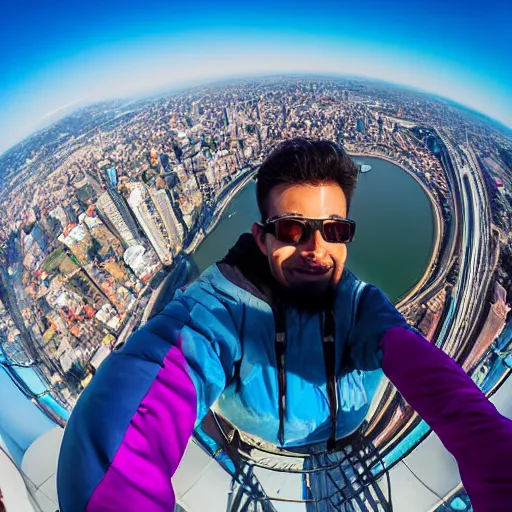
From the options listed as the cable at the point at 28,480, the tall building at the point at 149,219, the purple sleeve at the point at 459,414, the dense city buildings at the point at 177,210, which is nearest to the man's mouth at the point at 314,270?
the purple sleeve at the point at 459,414

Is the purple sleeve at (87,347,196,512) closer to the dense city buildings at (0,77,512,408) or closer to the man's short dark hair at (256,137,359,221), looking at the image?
the man's short dark hair at (256,137,359,221)

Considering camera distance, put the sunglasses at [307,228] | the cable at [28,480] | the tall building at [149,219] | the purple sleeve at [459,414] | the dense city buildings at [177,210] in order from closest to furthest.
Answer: the purple sleeve at [459,414] → the sunglasses at [307,228] → the cable at [28,480] → the dense city buildings at [177,210] → the tall building at [149,219]

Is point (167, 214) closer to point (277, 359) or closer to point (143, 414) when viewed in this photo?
point (277, 359)

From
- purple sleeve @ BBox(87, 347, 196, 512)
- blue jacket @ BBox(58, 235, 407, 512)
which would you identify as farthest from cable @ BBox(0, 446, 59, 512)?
purple sleeve @ BBox(87, 347, 196, 512)

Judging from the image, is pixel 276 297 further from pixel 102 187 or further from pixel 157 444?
pixel 102 187

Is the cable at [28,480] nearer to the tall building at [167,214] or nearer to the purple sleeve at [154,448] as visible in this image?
Result: the purple sleeve at [154,448]

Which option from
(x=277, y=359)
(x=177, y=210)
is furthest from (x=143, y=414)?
(x=177, y=210)
